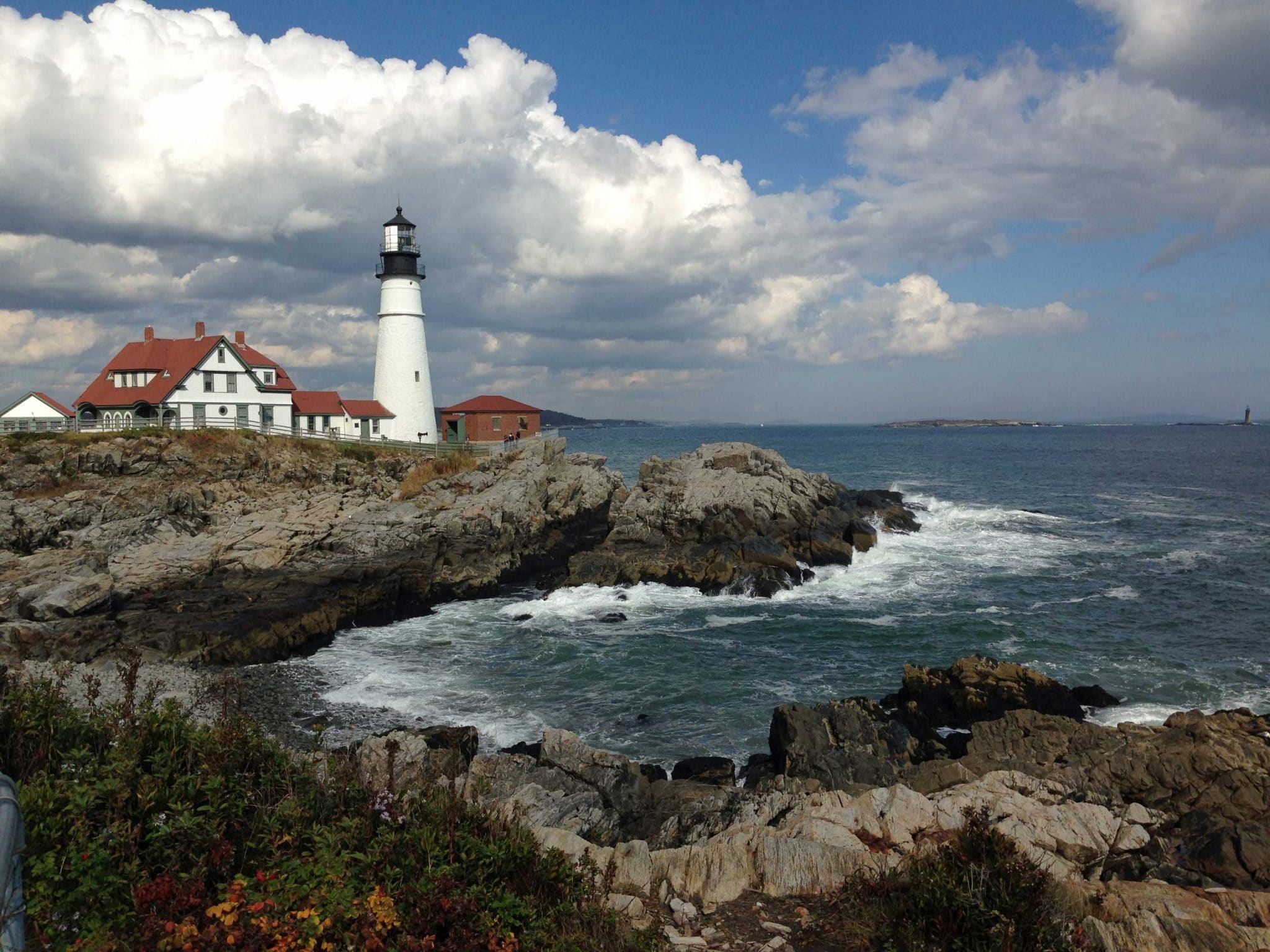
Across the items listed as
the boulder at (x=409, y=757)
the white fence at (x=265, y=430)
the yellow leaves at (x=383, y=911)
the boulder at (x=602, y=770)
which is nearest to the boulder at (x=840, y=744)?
the boulder at (x=602, y=770)

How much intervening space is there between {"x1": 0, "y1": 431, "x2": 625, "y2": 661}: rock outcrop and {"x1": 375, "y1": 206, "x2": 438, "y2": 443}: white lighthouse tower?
6759 mm

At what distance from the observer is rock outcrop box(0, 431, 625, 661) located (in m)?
22.8

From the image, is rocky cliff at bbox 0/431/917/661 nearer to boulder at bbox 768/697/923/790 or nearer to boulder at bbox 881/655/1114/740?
boulder at bbox 881/655/1114/740

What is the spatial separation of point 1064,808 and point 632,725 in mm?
9549

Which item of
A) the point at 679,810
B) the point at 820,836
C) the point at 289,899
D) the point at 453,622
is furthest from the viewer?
the point at 453,622

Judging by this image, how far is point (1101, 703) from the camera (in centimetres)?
1836

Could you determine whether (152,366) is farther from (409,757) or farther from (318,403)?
(409,757)

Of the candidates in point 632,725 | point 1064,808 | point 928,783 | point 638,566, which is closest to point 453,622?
point 638,566

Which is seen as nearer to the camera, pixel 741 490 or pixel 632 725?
pixel 632 725

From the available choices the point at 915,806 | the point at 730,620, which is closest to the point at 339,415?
the point at 730,620

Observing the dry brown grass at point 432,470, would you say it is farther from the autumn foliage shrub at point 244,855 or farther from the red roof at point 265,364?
the autumn foliage shrub at point 244,855

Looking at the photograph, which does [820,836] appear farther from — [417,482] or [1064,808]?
[417,482]

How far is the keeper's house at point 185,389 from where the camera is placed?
4281 cm

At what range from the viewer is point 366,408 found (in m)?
50.0
